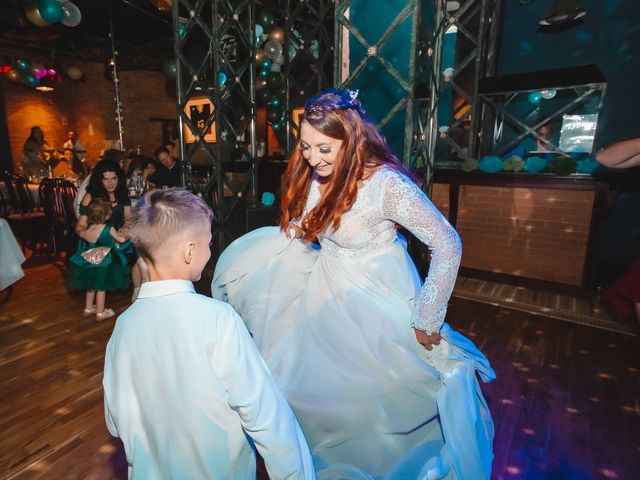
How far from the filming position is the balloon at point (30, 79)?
33.4 ft

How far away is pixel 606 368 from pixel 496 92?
14.3 ft

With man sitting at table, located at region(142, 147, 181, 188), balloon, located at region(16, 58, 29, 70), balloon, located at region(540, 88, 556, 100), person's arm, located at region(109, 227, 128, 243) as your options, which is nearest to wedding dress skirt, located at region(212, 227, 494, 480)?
person's arm, located at region(109, 227, 128, 243)

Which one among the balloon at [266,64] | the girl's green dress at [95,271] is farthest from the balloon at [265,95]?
the girl's green dress at [95,271]

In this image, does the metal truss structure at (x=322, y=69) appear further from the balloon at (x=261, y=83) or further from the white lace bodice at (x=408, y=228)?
the white lace bodice at (x=408, y=228)

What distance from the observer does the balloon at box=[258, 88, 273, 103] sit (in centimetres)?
822

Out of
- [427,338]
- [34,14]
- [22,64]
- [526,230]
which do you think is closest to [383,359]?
[427,338]

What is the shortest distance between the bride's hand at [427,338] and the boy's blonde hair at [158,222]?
1.00 meters

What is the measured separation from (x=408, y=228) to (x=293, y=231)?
Answer: 0.63m

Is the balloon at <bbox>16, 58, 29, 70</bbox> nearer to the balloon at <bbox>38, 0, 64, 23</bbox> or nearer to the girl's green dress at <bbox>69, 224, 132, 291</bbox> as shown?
the balloon at <bbox>38, 0, 64, 23</bbox>

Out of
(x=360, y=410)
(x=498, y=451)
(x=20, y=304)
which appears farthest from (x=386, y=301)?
(x=20, y=304)

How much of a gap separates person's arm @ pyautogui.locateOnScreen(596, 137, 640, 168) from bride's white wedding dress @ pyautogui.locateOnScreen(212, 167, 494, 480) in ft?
5.46

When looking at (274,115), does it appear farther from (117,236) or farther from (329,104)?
(329,104)

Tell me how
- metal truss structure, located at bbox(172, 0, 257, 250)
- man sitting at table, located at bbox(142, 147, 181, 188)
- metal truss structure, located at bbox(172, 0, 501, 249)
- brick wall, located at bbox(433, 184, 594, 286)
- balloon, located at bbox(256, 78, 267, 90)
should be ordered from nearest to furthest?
1. metal truss structure, located at bbox(172, 0, 501, 249)
2. metal truss structure, located at bbox(172, 0, 257, 250)
3. brick wall, located at bbox(433, 184, 594, 286)
4. man sitting at table, located at bbox(142, 147, 181, 188)
5. balloon, located at bbox(256, 78, 267, 90)

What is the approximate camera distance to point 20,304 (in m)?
3.95
